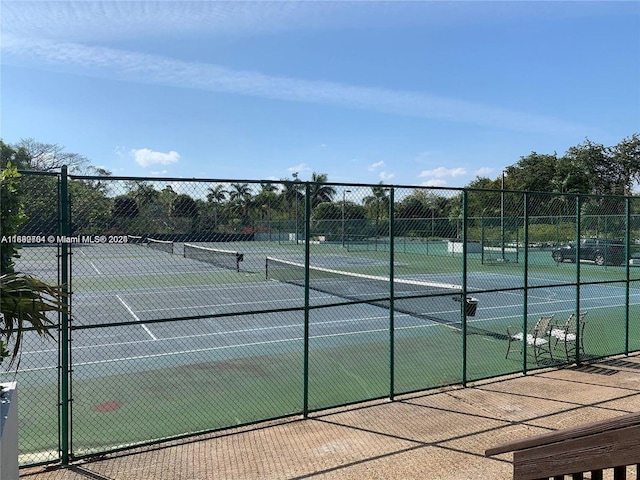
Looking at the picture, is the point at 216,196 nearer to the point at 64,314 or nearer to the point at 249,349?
the point at 64,314

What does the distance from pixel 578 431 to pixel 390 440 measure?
12.2ft

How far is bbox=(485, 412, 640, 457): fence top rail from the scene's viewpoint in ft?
6.96

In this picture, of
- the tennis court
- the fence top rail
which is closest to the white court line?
the tennis court

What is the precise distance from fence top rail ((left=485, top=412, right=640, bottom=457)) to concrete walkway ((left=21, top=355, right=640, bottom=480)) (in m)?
2.56

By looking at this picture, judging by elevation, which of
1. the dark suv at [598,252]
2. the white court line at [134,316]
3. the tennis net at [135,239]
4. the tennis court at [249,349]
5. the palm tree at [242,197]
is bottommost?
the white court line at [134,316]

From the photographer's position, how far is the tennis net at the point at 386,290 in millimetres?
13816

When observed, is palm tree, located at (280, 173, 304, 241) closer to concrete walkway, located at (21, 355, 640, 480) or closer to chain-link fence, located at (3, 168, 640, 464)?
chain-link fence, located at (3, 168, 640, 464)

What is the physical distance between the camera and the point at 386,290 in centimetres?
1922

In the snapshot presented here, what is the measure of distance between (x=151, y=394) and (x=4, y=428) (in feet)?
15.5

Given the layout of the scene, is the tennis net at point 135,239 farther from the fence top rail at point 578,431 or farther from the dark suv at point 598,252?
the dark suv at point 598,252

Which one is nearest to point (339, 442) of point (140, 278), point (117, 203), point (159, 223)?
point (159, 223)

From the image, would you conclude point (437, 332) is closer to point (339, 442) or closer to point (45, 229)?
point (339, 442)

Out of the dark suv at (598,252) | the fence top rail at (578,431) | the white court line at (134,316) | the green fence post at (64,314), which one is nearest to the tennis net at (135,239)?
the green fence post at (64,314)

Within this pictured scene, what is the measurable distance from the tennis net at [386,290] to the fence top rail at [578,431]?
17.8 ft
